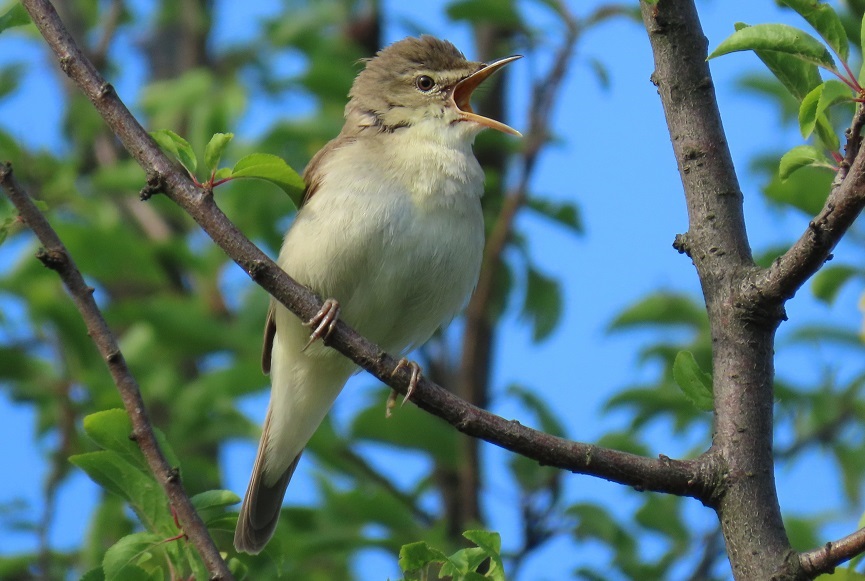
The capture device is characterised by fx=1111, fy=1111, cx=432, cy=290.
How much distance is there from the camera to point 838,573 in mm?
A: 2434

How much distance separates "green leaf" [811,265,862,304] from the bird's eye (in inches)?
70.0

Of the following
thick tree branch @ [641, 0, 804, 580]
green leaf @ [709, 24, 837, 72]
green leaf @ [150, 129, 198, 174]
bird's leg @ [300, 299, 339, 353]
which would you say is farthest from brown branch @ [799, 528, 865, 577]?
green leaf @ [150, 129, 198, 174]

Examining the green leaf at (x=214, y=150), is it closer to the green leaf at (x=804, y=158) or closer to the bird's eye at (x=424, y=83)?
the green leaf at (x=804, y=158)

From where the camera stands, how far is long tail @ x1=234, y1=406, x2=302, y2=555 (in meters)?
4.12

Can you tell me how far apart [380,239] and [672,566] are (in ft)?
7.17

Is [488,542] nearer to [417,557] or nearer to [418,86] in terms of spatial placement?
[417,557]

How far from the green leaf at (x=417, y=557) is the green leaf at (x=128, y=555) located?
2.28 feet

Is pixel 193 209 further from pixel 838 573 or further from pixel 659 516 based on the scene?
pixel 659 516

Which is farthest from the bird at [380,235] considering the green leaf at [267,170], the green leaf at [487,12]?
the green leaf at [487,12]

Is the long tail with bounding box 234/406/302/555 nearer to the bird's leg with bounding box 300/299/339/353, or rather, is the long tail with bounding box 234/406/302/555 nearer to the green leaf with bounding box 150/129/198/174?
the bird's leg with bounding box 300/299/339/353

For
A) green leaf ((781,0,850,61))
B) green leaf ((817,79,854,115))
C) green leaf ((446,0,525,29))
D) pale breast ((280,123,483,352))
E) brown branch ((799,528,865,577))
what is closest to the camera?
brown branch ((799,528,865,577))

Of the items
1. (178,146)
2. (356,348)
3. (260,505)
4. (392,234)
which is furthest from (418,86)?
(356,348)

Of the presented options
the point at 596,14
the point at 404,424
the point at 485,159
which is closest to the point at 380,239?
the point at 404,424

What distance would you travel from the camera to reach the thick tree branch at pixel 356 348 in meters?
2.41
